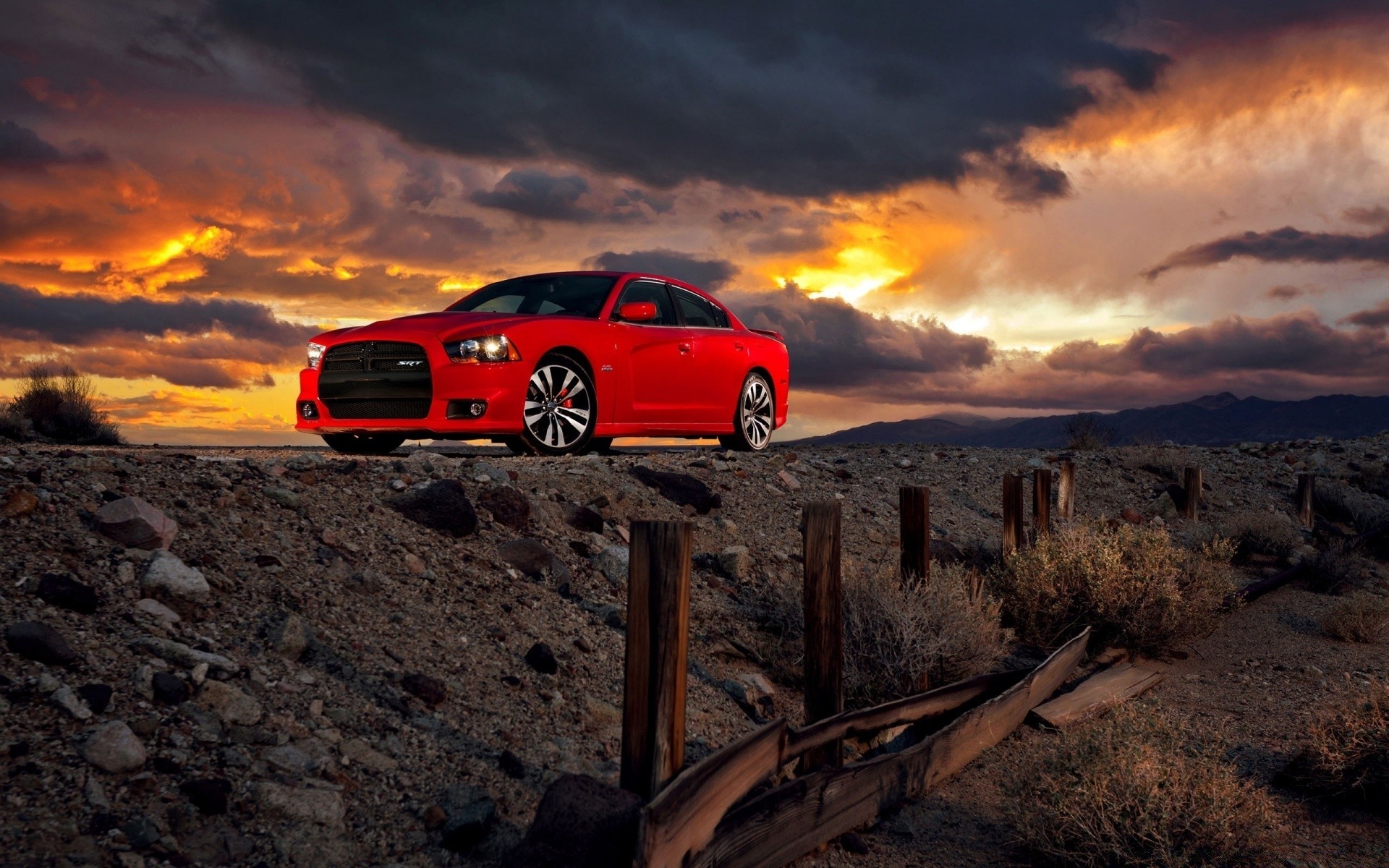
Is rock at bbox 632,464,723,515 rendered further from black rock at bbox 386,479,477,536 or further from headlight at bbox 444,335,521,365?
black rock at bbox 386,479,477,536

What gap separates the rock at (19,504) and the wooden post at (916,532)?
5229 mm

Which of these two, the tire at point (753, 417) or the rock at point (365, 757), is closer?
the rock at point (365, 757)

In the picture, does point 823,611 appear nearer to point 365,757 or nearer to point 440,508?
point 365,757

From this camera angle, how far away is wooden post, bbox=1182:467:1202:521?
14141 mm

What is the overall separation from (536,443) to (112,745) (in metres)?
5.50

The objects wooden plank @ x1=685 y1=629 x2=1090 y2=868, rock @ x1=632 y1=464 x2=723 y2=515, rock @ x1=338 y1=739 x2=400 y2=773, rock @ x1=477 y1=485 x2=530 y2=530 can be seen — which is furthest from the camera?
rock @ x1=632 y1=464 x2=723 y2=515

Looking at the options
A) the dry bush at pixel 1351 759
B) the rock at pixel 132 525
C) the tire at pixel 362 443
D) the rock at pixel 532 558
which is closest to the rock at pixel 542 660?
the rock at pixel 532 558

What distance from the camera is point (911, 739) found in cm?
608

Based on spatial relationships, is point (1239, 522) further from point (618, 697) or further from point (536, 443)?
point (618, 697)

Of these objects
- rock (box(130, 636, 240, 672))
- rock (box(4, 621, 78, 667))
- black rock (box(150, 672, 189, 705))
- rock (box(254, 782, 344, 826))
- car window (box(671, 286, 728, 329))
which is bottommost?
rock (box(254, 782, 344, 826))

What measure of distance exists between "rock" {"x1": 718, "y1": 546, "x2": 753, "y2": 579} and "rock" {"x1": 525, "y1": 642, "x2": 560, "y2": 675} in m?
2.47

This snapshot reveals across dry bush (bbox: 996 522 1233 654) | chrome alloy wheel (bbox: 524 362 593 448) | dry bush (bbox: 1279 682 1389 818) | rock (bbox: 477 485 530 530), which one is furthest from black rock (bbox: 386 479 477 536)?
dry bush (bbox: 1279 682 1389 818)

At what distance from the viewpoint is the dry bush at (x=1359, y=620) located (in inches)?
367

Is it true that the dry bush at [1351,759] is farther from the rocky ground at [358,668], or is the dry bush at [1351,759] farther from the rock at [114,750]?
the rock at [114,750]
